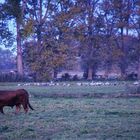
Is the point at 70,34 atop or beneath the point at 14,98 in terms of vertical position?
atop

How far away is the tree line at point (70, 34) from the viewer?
59.9 meters

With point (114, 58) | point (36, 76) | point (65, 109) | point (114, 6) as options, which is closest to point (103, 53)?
point (114, 58)

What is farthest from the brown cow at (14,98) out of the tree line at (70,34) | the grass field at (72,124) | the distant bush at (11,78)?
the distant bush at (11,78)

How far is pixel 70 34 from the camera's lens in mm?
63375

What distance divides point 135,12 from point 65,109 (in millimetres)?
47684

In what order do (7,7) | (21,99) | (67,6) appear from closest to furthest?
(21,99) → (7,7) → (67,6)

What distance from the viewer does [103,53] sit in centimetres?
6844

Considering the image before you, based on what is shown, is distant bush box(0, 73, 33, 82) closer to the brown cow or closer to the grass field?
the grass field

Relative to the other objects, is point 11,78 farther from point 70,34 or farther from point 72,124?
point 72,124

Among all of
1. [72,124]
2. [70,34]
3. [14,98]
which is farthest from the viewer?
[70,34]

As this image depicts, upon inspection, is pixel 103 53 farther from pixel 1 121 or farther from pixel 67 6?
pixel 1 121

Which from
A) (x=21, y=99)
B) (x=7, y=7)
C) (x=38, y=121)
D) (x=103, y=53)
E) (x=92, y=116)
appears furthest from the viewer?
(x=103, y=53)

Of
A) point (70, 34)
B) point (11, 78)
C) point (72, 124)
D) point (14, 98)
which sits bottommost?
point (72, 124)

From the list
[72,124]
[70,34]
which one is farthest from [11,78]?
[72,124]
